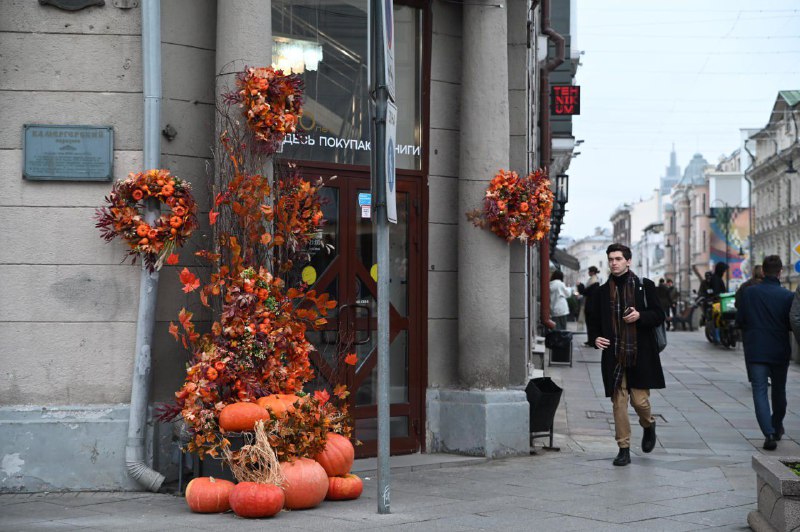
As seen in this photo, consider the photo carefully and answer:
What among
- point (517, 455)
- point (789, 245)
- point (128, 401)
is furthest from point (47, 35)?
point (789, 245)

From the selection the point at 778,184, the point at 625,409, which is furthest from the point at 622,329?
the point at 778,184

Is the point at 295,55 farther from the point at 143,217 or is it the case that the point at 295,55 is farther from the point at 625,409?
the point at 625,409

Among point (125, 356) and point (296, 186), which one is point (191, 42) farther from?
point (125, 356)

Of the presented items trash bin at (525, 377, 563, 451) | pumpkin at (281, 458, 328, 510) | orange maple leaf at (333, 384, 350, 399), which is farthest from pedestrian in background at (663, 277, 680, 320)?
pumpkin at (281, 458, 328, 510)

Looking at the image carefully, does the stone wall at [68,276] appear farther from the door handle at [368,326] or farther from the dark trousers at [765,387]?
the dark trousers at [765,387]

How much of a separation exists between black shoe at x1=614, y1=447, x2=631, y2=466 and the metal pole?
3.11 m

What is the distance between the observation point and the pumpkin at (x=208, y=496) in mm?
7527

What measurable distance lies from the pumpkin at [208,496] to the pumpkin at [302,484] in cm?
40

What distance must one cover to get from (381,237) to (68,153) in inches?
112

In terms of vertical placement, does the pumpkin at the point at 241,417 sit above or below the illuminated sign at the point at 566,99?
below

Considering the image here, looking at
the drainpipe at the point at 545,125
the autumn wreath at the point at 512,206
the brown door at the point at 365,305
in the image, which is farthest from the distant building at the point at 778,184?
the brown door at the point at 365,305

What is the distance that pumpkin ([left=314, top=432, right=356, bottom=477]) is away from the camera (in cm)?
798

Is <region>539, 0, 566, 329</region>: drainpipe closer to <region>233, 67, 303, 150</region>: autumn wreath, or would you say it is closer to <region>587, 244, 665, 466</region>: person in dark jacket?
<region>587, 244, 665, 466</region>: person in dark jacket

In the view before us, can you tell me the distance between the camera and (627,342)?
9.95 m
